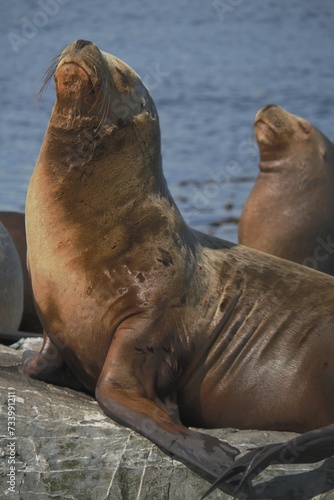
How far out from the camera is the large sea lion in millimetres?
5203

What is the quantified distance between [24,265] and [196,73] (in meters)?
20.0

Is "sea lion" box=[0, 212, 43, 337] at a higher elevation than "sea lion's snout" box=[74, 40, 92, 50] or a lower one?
lower

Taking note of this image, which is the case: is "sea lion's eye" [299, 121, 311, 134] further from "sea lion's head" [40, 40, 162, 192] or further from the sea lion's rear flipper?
the sea lion's rear flipper

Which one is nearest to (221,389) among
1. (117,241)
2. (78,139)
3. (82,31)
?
(117,241)

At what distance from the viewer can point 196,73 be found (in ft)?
94.8

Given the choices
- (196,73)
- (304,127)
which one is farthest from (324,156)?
(196,73)

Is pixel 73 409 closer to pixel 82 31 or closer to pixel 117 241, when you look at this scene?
pixel 117 241

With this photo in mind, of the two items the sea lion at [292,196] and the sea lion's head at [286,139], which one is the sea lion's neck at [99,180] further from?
the sea lion's head at [286,139]
